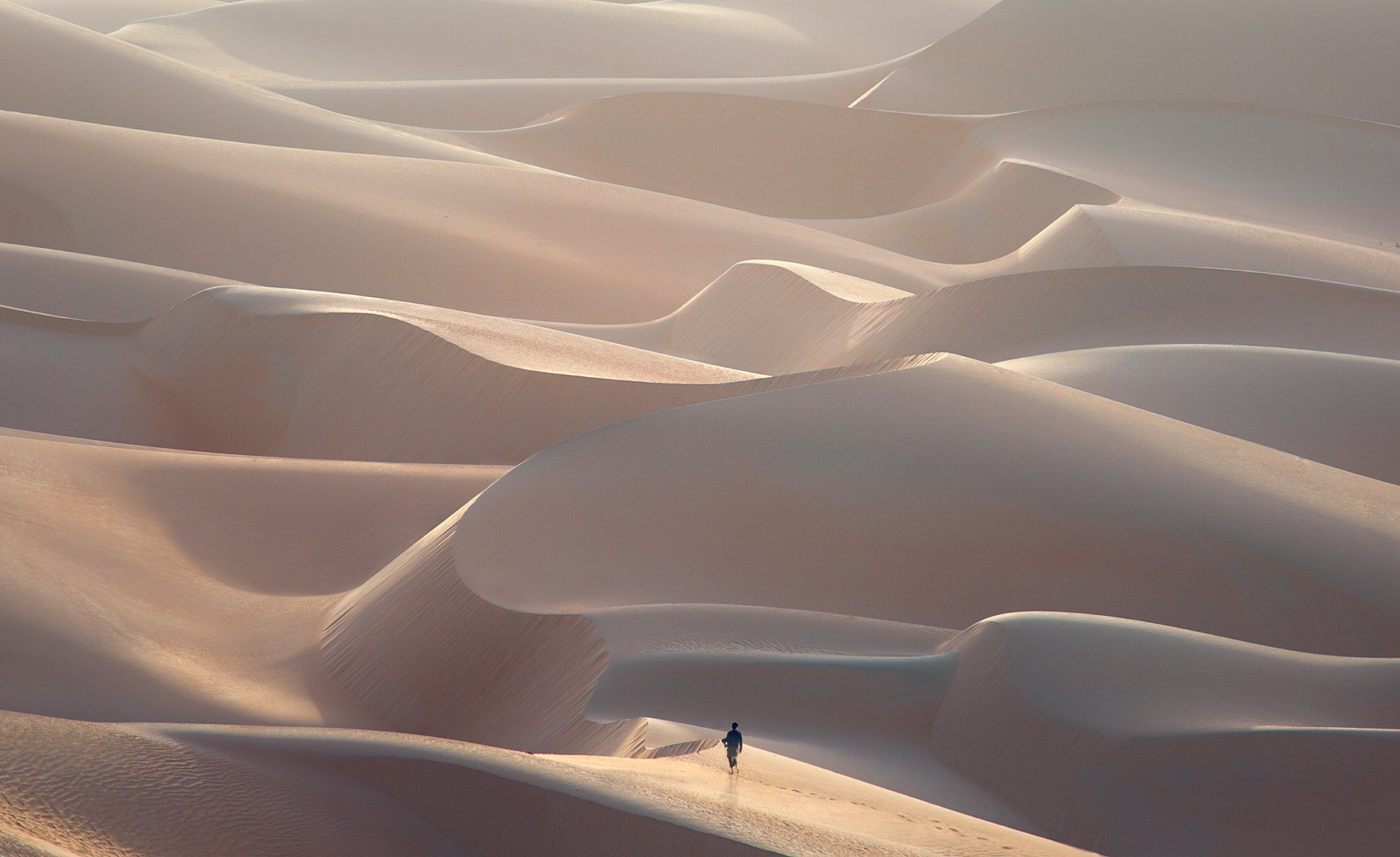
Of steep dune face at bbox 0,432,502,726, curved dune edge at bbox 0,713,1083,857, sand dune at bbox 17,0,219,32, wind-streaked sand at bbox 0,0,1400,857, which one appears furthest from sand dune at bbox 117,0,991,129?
curved dune edge at bbox 0,713,1083,857

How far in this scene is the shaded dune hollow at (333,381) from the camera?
672 centimetres

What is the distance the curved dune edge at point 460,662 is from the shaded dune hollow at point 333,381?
181cm

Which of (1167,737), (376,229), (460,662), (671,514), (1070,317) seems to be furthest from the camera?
(376,229)

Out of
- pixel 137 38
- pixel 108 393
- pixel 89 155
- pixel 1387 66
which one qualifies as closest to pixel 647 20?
pixel 137 38

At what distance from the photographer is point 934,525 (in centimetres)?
523

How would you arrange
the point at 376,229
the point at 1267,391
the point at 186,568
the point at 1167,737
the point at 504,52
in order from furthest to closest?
the point at 504,52
the point at 376,229
the point at 1267,391
the point at 186,568
the point at 1167,737

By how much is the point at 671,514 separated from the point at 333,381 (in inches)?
106

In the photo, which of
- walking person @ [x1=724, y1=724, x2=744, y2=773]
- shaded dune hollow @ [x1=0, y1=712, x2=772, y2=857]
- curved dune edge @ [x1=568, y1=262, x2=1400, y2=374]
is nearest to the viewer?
shaded dune hollow @ [x1=0, y1=712, x2=772, y2=857]

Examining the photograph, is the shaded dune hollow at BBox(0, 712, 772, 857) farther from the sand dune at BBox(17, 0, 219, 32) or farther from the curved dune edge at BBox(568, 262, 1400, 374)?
the sand dune at BBox(17, 0, 219, 32)

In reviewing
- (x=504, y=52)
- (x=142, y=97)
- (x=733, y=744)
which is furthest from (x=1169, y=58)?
(x=733, y=744)

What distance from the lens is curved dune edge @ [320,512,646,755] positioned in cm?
420

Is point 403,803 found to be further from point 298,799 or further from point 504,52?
point 504,52

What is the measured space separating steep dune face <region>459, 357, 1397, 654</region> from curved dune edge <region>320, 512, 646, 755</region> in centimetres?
12

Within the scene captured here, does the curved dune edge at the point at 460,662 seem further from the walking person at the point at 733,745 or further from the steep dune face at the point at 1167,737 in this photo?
the steep dune face at the point at 1167,737
